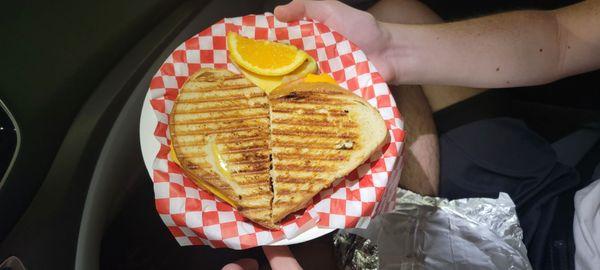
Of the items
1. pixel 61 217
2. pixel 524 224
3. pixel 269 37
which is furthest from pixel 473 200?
pixel 61 217

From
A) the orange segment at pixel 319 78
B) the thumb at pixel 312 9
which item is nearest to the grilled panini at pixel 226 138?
Answer: the orange segment at pixel 319 78

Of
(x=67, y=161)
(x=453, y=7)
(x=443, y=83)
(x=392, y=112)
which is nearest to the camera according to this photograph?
(x=392, y=112)

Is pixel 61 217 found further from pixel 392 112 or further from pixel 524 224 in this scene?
pixel 524 224

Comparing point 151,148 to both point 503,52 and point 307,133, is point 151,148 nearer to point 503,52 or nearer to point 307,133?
point 307,133

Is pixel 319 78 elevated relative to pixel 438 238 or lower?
elevated

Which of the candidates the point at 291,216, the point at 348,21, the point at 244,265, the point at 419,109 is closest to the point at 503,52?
the point at 419,109

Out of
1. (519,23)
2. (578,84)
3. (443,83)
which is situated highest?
(519,23)
